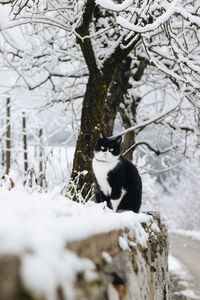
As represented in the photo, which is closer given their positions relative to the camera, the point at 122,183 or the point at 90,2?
the point at 122,183

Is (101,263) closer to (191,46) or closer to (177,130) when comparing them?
(191,46)

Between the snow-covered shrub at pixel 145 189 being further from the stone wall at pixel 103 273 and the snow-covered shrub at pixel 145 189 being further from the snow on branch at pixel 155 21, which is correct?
the stone wall at pixel 103 273

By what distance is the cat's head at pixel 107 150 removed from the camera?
723 centimetres

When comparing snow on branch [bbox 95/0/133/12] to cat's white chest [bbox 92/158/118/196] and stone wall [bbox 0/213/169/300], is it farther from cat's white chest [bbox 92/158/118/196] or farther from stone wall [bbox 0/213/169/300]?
stone wall [bbox 0/213/169/300]

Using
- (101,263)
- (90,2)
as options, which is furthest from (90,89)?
(101,263)

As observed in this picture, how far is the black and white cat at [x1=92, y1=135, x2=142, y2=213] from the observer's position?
22.5ft

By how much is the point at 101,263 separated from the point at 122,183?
192 inches

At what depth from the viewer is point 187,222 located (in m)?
60.1

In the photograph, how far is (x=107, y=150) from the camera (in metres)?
7.32

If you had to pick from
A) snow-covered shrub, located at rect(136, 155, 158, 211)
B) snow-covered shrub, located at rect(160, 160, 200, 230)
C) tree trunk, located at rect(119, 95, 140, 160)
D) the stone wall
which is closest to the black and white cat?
snow-covered shrub, located at rect(136, 155, 158, 211)

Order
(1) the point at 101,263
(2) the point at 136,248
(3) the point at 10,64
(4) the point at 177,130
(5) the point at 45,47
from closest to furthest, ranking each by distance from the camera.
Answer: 1. (1) the point at 101,263
2. (2) the point at 136,248
3. (3) the point at 10,64
4. (5) the point at 45,47
5. (4) the point at 177,130

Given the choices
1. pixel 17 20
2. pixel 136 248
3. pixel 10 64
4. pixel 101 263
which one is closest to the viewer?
pixel 101 263

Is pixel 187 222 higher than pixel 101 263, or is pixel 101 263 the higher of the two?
pixel 101 263

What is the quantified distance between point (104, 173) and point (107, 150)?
519mm
